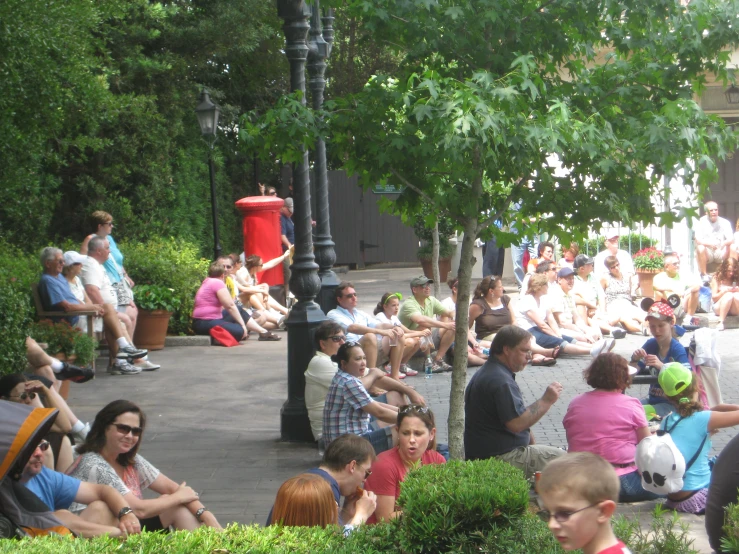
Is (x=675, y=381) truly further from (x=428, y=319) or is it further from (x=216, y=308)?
(x=216, y=308)

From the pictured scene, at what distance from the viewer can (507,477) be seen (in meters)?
4.29

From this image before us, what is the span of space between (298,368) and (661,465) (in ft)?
12.1

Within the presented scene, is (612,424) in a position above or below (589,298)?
below

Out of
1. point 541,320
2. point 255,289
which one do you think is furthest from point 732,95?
point 255,289

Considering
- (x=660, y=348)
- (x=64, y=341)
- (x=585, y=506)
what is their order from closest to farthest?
(x=585, y=506) < (x=660, y=348) < (x=64, y=341)

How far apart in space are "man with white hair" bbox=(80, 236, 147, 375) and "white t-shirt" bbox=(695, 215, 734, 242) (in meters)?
10.9

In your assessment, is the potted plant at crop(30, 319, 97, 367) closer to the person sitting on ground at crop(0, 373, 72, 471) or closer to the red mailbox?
the person sitting on ground at crop(0, 373, 72, 471)

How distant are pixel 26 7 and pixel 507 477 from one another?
8.77 metres

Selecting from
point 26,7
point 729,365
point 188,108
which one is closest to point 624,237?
point 729,365

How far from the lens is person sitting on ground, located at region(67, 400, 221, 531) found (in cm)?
578

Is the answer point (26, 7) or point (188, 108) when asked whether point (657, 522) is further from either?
point (188, 108)

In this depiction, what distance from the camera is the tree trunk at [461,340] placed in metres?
7.15

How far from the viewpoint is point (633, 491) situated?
23.2 feet

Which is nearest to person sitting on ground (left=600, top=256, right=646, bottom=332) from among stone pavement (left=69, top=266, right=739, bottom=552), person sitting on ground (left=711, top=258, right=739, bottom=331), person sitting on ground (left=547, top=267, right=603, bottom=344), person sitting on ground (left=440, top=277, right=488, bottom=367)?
stone pavement (left=69, top=266, right=739, bottom=552)
